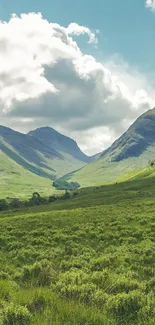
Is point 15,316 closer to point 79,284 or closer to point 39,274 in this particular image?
point 79,284

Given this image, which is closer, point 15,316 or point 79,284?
point 15,316

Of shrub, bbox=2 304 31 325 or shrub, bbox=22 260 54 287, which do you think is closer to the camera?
shrub, bbox=2 304 31 325

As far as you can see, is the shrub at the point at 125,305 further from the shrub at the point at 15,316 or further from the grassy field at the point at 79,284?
the shrub at the point at 15,316

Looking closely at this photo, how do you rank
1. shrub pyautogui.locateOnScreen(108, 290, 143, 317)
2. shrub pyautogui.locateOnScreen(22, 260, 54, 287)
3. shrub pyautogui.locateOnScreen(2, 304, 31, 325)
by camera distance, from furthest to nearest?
shrub pyautogui.locateOnScreen(22, 260, 54, 287)
shrub pyautogui.locateOnScreen(108, 290, 143, 317)
shrub pyautogui.locateOnScreen(2, 304, 31, 325)

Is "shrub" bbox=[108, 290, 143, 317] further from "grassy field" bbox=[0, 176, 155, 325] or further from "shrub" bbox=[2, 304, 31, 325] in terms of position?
"shrub" bbox=[2, 304, 31, 325]

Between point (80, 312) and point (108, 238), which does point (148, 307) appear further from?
point (108, 238)

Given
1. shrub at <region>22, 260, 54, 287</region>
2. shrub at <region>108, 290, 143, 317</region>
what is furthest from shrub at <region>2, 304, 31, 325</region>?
shrub at <region>22, 260, 54, 287</region>

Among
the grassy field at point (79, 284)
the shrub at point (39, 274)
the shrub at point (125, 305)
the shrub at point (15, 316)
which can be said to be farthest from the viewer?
the shrub at point (39, 274)

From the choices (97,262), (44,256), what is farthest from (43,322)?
(44,256)

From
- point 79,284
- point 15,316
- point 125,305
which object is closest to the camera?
point 15,316

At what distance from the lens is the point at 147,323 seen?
9.02m

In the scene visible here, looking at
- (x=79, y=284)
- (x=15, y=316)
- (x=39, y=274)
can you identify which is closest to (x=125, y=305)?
(x=79, y=284)

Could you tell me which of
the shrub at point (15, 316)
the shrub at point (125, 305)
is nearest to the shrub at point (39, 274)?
the shrub at point (125, 305)

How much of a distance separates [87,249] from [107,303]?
14640 mm
